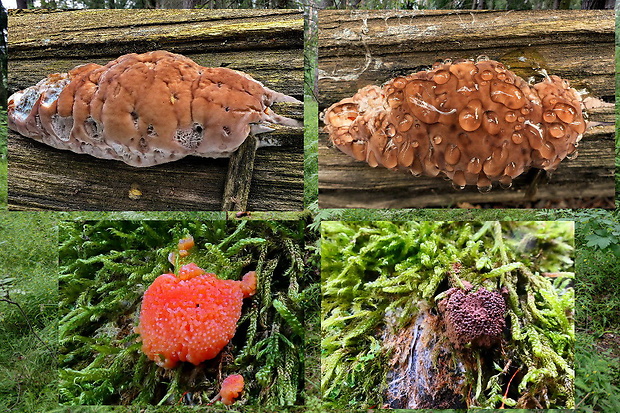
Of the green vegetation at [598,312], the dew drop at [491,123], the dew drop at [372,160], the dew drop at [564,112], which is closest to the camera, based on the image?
the dew drop at [491,123]

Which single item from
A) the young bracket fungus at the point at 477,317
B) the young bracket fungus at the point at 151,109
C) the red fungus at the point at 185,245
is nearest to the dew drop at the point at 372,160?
the young bracket fungus at the point at 151,109

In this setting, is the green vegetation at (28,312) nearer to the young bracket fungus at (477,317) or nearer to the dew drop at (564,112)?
the young bracket fungus at (477,317)

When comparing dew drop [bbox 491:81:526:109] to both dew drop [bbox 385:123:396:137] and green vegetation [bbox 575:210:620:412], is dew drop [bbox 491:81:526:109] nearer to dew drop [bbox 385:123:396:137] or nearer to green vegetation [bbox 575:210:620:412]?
dew drop [bbox 385:123:396:137]

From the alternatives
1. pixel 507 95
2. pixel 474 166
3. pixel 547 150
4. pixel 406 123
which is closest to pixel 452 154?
pixel 474 166

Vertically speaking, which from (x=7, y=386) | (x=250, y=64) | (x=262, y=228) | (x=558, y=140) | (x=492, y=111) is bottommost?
(x=7, y=386)

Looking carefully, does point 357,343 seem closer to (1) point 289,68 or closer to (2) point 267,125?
(2) point 267,125

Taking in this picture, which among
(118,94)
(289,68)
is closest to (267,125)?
(289,68)
